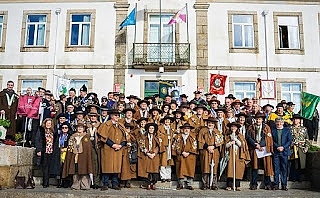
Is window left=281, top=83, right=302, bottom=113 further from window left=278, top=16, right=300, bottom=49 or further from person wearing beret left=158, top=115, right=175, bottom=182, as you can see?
person wearing beret left=158, top=115, right=175, bottom=182

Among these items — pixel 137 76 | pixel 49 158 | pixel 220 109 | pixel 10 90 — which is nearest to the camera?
pixel 49 158

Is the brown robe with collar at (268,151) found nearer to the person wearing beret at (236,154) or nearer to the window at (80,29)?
the person wearing beret at (236,154)

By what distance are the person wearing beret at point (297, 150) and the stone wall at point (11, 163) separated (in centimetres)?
695

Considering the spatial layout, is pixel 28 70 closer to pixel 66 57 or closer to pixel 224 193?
pixel 66 57

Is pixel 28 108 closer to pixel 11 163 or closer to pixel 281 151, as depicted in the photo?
pixel 11 163

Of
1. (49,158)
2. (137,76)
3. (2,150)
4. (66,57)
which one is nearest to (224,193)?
(49,158)

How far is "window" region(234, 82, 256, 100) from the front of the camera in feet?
56.5

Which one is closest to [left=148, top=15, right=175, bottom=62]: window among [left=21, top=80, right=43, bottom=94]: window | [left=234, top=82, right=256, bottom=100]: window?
[left=234, top=82, right=256, bottom=100]: window

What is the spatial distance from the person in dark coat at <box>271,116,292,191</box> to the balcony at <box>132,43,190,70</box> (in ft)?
27.4

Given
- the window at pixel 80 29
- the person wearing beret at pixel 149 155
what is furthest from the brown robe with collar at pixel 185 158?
the window at pixel 80 29

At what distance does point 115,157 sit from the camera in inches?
335

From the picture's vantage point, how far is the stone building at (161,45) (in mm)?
17031

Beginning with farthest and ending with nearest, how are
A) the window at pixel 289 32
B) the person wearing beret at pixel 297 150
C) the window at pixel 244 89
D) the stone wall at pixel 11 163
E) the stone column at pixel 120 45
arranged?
the window at pixel 289 32 < the window at pixel 244 89 < the stone column at pixel 120 45 < the person wearing beret at pixel 297 150 < the stone wall at pixel 11 163

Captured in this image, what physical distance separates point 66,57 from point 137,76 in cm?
373
